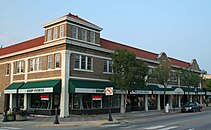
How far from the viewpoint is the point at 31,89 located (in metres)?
30.1

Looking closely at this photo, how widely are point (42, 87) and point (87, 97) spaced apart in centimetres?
513

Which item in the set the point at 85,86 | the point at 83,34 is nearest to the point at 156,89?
the point at 85,86

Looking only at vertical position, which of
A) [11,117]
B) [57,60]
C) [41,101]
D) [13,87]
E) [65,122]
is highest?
[57,60]

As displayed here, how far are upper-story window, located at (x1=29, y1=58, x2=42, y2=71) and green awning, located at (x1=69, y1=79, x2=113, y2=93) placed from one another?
6.02 metres

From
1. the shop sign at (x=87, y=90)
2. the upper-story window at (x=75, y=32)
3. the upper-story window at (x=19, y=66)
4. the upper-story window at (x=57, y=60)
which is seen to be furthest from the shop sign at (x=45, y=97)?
the upper-story window at (x=75, y=32)

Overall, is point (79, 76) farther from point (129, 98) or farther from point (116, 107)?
point (129, 98)

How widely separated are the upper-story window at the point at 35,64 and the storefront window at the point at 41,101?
3.20 m

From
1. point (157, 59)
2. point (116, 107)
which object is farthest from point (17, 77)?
point (157, 59)

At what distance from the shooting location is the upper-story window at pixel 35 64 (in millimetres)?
31703

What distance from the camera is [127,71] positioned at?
96.2ft

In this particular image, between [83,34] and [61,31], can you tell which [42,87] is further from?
[83,34]

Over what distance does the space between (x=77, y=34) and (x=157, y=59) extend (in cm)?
1846

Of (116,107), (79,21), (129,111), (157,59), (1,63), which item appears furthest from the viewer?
(157,59)

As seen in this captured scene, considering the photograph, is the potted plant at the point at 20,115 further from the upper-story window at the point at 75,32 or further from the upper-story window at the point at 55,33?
the upper-story window at the point at 75,32
